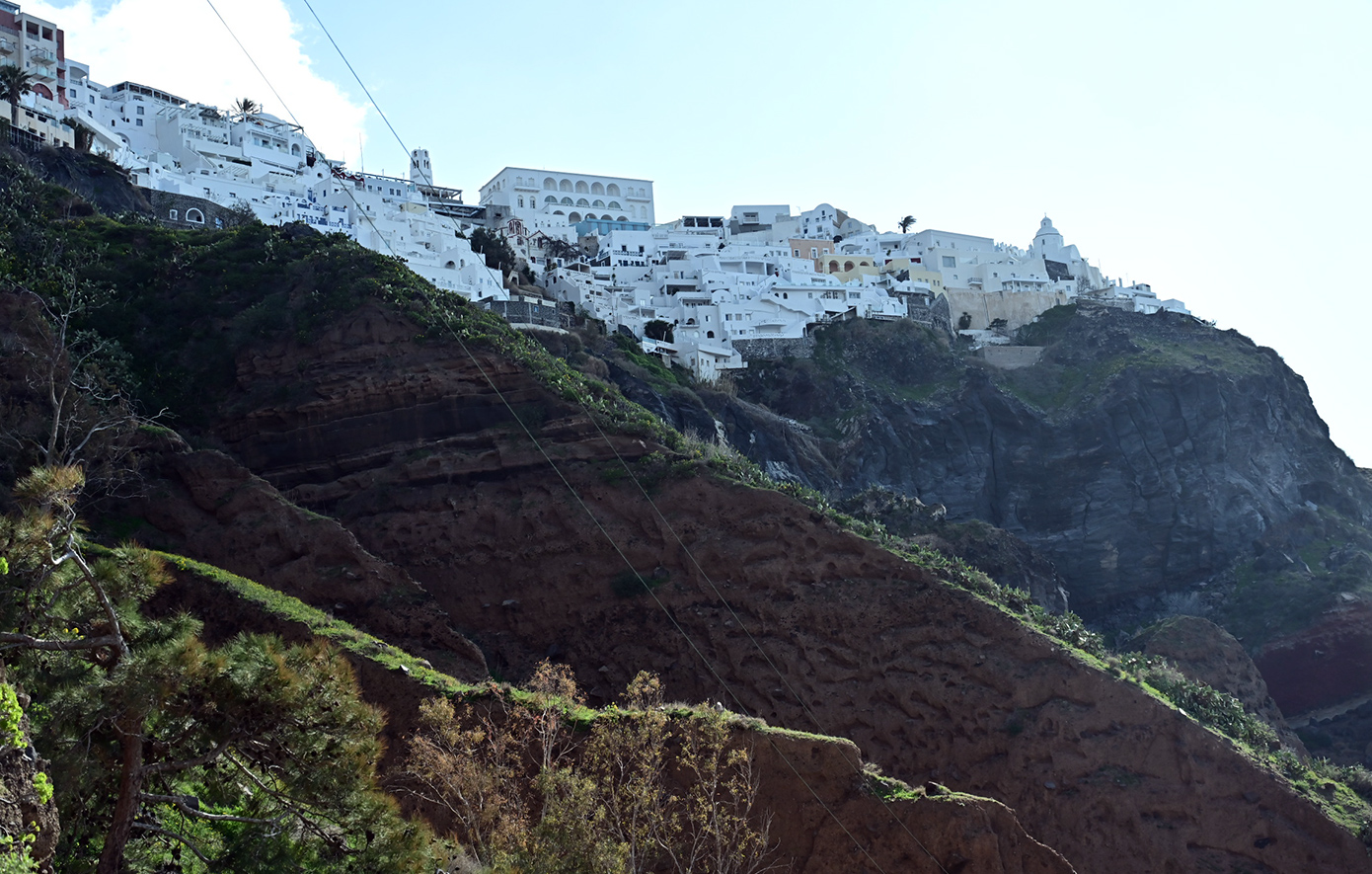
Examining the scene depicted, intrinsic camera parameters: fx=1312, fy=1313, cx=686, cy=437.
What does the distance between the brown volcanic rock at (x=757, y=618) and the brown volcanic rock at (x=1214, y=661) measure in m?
17.1

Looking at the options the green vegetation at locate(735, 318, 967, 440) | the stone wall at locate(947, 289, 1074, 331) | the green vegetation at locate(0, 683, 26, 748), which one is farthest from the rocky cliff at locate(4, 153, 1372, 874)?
the stone wall at locate(947, 289, 1074, 331)

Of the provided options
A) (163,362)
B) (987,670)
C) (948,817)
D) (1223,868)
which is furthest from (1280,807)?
(163,362)

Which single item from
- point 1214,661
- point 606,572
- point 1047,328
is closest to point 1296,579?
point 1214,661

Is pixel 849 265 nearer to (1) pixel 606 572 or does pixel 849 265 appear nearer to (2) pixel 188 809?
(1) pixel 606 572

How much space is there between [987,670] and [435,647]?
1637 cm

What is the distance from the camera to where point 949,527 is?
61656 mm

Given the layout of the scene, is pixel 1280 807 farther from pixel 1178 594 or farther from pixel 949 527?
pixel 1178 594

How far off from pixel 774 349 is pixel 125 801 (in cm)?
6859

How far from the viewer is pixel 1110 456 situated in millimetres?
A: 81000

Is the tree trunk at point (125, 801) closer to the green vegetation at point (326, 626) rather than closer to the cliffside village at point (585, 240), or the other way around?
the green vegetation at point (326, 626)

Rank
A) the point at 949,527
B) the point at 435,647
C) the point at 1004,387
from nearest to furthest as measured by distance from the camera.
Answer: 1. the point at 435,647
2. the point at 949,527
3. the point at 1004,387

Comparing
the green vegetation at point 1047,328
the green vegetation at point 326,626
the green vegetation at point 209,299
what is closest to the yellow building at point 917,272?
the green vegetation at point 1047,328

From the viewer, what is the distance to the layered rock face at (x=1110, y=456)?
7588 centimetres

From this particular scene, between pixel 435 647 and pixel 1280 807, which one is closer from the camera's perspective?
pixel 435 647
